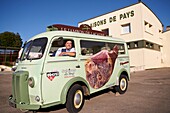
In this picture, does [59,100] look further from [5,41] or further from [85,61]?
[5,41]

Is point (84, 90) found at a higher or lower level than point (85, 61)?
lower

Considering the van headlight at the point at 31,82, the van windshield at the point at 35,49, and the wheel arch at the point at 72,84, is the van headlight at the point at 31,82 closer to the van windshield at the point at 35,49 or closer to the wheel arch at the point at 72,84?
the van windshield at the point at 35,49

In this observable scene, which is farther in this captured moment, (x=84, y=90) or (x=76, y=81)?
(x=84, y=90)

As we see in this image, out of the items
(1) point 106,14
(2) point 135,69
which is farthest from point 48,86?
(1) point 106,14

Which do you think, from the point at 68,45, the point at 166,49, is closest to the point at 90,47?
the point at 68,45

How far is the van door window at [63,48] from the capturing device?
4.97 m

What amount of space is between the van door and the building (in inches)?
609

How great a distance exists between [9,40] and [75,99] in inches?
2234

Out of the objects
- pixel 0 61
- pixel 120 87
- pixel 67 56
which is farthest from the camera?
pixel 0 61

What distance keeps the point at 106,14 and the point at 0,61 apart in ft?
69.8

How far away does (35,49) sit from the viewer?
5.09 m

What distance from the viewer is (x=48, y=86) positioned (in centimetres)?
452

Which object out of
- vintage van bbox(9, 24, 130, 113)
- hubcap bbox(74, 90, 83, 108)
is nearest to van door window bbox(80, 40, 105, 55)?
vintage van bbox(9, 24, 130, 113)

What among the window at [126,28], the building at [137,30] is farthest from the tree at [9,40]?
the window at [126,28]
